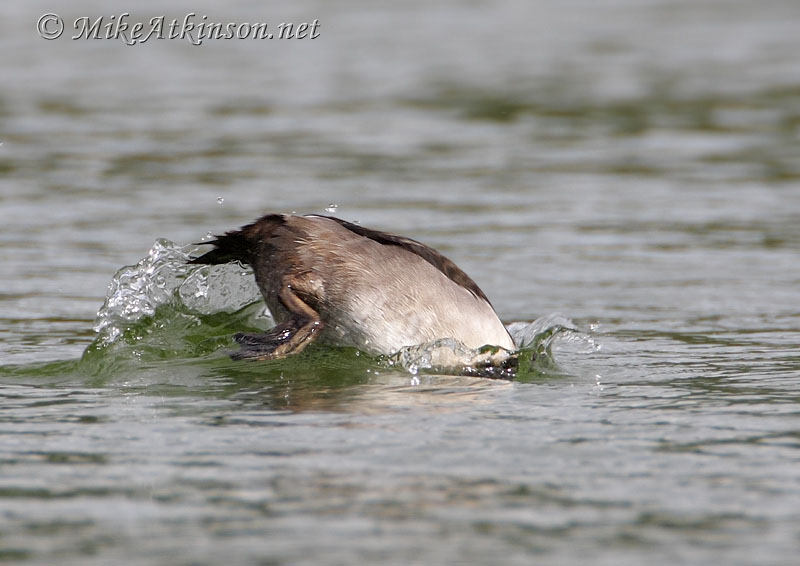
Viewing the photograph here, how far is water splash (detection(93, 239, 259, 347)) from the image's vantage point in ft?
24.9

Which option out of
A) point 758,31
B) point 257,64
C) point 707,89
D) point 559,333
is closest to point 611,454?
point 559,333

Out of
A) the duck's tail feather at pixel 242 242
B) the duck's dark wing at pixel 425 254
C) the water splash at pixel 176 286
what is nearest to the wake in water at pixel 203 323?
the water splash at pixel 176 286

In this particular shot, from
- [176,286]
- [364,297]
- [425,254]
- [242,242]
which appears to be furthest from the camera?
[176,286]

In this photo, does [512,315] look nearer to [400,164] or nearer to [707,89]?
[400,164]

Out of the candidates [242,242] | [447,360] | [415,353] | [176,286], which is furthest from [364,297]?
[176,286]

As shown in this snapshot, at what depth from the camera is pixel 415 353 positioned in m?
6.53

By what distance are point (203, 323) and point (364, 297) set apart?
1479mm

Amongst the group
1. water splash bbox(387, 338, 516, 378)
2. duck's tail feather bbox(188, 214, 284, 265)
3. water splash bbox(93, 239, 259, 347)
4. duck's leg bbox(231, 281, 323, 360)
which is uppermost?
duck's tail feather bbox(188, 214, 284, 265)

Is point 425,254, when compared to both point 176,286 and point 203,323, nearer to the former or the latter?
point 203,323

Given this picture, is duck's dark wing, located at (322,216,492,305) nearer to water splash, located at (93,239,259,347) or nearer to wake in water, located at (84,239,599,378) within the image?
wake in water, located at (84,239,599,378)

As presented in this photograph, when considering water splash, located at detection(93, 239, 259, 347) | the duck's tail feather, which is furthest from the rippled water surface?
the duck's tail feather

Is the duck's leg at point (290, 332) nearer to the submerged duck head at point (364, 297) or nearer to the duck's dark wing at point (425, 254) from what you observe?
the submerged duck head at point (364, 297)

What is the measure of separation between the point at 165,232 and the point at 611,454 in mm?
5911

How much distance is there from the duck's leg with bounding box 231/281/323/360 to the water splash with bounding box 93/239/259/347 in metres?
1.06
